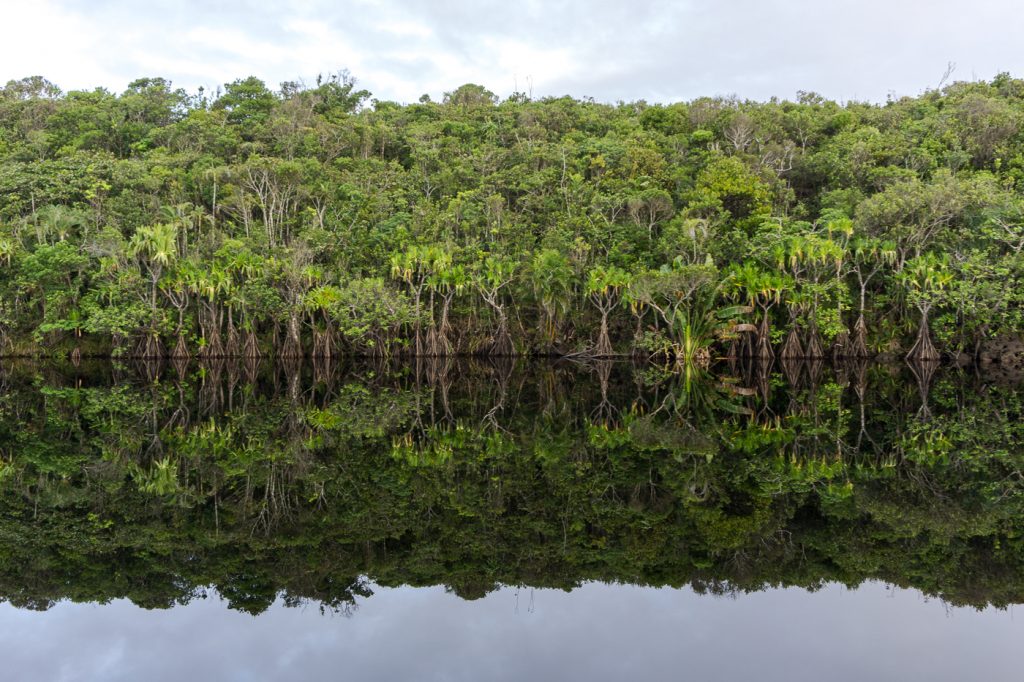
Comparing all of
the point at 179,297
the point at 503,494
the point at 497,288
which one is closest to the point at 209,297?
the point at 179,297

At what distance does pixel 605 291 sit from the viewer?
1292 inches

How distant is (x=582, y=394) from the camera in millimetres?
22828

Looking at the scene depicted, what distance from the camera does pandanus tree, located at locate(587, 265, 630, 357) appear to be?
32438mm

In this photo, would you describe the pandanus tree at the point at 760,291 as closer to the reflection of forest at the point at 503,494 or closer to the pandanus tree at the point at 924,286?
the pandanus tree at the point at 924,286

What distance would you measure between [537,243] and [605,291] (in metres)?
5.95

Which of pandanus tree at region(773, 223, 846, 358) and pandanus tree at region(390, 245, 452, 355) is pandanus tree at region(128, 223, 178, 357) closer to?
pandanus tree at region(390, 245, 452, 355)

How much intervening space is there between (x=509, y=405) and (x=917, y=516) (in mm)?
12296

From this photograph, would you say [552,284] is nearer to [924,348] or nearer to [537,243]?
[537,243]

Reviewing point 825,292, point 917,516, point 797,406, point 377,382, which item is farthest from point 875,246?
point 917,516

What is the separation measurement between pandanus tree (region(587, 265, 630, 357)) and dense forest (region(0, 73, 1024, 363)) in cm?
14

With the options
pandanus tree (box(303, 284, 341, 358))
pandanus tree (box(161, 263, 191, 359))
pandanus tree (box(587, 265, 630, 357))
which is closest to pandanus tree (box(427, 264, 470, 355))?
pandanus tree (box(303, 284, 341, 358))

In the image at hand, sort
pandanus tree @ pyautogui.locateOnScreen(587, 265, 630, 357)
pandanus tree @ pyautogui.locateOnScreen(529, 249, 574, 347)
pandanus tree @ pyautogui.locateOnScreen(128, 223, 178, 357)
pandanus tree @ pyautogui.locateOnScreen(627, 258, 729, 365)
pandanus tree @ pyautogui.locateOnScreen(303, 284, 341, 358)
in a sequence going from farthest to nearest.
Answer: pandanus tree @ pyautogui.locateOnScreen(529, 249, 574, 347) < pandanus tree @ pyautogui.locateOnScreen(303, 284, 341, 358) < pandanus tree @ pyautogui.locateOnScreen(587, 265, 630, 357) < pandanus tree @ pyautogui.locateOnScreen(128, 223, 178, 357) < pandanus tree @ pyautogui.locateOnScreen(627, 258, 729, 365)

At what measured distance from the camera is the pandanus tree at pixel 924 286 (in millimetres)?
28531

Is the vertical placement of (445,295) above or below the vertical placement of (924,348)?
above
